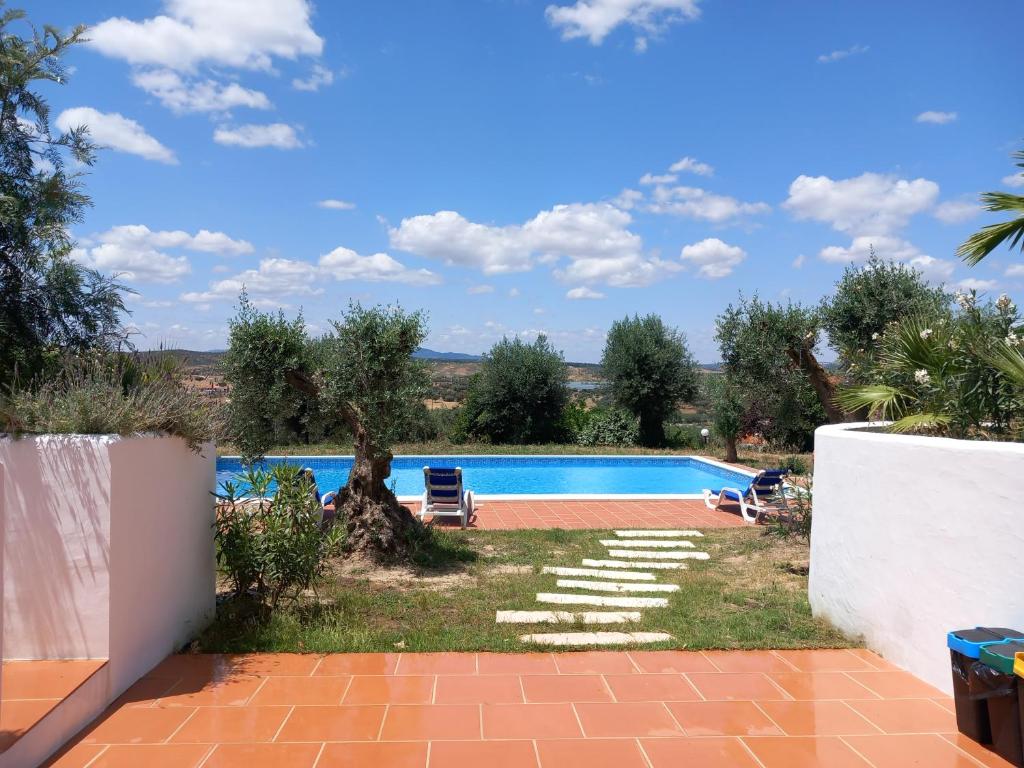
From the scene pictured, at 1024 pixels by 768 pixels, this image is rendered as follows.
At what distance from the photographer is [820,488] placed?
5430 millimetres

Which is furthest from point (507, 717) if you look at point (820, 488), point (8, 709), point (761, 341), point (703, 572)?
point (761, 341)

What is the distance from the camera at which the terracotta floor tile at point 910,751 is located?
10.8 feet

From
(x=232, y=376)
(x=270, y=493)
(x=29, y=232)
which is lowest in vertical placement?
(x=270, y=493)

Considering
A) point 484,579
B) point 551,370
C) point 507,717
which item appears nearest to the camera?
point 507,717

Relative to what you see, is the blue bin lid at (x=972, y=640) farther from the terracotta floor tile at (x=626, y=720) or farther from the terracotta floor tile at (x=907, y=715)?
the terracotta floor tile at (x=626, y=720)

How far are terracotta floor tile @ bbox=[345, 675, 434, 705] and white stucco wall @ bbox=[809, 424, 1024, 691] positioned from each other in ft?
9.57

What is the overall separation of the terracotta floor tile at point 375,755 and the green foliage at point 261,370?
12.6 feet

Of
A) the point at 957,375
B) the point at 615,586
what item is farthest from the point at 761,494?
the point at 957,375

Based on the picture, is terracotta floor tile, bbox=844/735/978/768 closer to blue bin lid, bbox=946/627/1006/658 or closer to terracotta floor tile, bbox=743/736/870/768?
terracotta floor tile, bbox=743/736/870/768

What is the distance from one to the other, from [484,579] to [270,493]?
2248 mm

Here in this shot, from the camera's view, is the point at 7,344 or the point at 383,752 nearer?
the point at 383,752

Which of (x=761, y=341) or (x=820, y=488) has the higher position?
(x=761, y=341)

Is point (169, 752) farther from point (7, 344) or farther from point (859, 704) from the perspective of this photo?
point (859, 704)

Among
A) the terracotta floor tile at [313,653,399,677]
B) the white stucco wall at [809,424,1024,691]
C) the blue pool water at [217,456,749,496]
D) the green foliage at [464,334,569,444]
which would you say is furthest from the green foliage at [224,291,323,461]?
the green foliage at [464,334,569,444]
